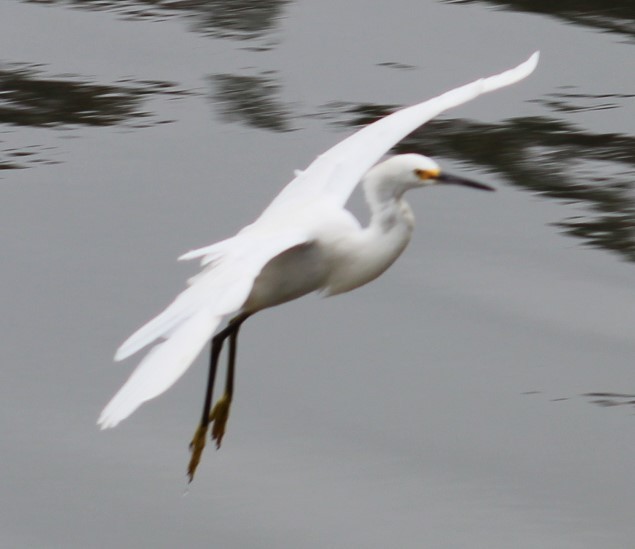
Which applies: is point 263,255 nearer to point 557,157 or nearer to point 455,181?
point 455,181

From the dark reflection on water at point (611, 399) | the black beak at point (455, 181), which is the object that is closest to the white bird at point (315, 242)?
the black beak at point (455, 181)

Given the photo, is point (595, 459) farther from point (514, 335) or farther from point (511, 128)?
point (511, 128)

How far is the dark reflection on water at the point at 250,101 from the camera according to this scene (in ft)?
29.3

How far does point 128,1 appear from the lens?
414 inches

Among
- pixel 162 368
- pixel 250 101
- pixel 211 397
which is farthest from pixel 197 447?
pixel 250 101

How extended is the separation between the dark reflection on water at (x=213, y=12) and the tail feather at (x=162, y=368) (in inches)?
238

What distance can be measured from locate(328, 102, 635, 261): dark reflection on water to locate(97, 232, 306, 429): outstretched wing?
3.08 m

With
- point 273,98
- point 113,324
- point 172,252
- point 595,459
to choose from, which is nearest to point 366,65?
point 273,98

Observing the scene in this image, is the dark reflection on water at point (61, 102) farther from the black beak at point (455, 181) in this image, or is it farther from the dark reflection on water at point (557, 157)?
the black beak at point (455, 181)

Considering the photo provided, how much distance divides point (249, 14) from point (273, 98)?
1418 mm

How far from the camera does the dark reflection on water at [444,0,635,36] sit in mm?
10148

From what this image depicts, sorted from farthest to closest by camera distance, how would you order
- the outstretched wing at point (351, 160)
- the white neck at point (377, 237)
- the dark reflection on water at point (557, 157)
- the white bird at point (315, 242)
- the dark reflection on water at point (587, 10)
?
the dark reflection on water at point (587, 10) → the dark reflection on water at point (557, 157) → the outstretched wing at point (351, 160) → the white neck at point (377, 237) → the white bird at point (315, 242)

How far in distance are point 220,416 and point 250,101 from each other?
3526 mm

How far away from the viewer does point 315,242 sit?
536cm
